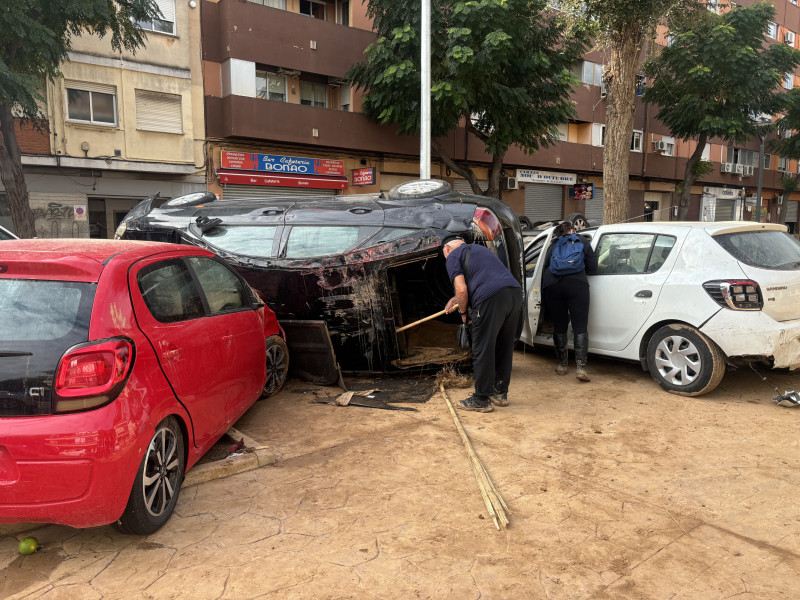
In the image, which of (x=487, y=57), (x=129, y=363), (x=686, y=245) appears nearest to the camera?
(x=129, y=363)

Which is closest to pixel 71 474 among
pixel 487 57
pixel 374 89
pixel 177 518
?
pixel 177 518

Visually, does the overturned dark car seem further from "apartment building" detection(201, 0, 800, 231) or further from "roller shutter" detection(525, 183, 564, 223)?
"roller shutter" detection(525, 183, 564, 223)

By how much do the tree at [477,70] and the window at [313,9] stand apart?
2.78m

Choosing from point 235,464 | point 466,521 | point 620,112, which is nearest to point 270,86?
point 620,112

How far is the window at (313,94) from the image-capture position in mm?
18641

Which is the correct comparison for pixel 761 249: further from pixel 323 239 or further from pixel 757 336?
pixel 323 239

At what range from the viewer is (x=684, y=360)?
5.58 metres

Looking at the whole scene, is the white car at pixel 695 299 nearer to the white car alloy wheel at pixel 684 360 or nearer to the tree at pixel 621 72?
the white car alloy wheel at pixel 684 360

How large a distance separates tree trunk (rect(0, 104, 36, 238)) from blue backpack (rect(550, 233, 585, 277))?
32.9 ft

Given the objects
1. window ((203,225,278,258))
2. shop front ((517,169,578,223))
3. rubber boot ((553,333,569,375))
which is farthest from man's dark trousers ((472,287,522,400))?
shop front ((517,169,578,223))

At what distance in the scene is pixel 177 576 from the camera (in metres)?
2.69

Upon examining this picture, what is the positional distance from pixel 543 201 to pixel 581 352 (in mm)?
19986

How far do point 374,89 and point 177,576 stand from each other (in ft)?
55.0

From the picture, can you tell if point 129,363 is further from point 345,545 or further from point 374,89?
point 374,89
